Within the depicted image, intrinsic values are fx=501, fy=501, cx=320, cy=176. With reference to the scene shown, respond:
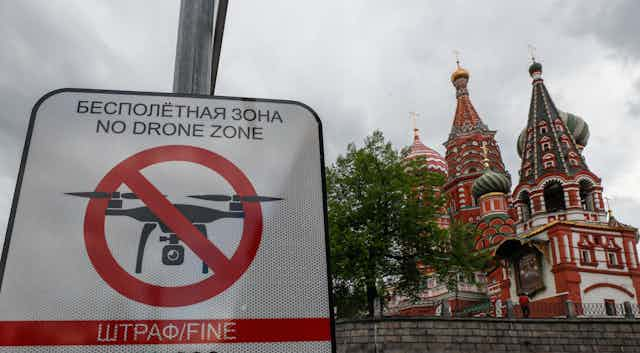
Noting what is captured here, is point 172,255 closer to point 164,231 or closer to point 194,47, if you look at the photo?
point 164,231

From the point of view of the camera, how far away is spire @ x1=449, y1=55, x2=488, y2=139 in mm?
56078

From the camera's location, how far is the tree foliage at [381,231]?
2192 cm

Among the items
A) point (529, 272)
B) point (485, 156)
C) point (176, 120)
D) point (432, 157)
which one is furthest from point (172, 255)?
point (432, 157)

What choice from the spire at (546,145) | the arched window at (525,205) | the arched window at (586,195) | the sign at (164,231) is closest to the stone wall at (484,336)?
the arched window at (586,195)

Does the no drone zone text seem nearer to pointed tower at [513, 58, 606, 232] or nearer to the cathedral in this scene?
the cathedral

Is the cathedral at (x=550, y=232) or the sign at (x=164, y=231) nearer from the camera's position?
the sign at (x=164, y=231)

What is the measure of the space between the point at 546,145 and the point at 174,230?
132 feet

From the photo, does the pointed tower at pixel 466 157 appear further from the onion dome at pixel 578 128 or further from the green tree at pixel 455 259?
the green tree at pixel 455 259

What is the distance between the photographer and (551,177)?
35.7 meters

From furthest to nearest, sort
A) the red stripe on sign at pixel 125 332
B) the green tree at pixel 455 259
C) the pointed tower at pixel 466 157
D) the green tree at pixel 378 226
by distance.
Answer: the pointed tower at pixel 466 157, the green tree at pixel 455 259, the green tree at pixel 378 226, the red stripe on sign at pixel 125 332

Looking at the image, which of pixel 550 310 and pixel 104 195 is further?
pixel 550 310

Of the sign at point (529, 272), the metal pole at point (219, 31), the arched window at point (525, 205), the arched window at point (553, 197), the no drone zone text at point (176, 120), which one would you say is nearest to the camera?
the no drone zone text at point (176, 120)

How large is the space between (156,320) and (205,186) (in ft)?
1.26

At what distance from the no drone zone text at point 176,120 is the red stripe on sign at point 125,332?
0.55 m
